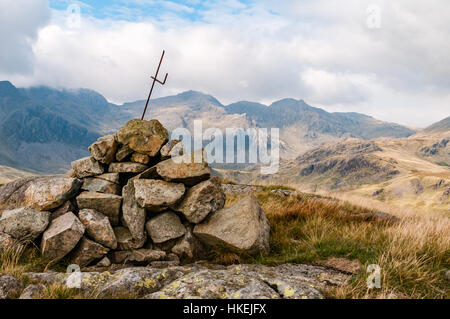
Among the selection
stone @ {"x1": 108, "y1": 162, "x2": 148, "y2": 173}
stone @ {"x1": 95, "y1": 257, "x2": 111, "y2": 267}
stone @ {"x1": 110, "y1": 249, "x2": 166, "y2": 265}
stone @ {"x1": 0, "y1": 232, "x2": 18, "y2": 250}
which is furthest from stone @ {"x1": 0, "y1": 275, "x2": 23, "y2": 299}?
stone @ {"x1": 108, "y1": 162, "x2": 148, "y2": 173}

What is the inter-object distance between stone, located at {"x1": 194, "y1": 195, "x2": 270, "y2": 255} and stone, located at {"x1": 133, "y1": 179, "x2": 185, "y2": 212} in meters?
1.35

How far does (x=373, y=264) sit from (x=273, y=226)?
4669 mm

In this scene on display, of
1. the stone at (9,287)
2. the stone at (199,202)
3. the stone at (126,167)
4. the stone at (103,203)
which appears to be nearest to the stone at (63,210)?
the stone at (103,203)

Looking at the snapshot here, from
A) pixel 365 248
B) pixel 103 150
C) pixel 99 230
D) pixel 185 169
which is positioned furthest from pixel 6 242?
pixel 365 248

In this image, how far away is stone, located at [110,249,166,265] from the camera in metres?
8.98

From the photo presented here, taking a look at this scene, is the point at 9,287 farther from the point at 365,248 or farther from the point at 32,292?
the point at 365,248

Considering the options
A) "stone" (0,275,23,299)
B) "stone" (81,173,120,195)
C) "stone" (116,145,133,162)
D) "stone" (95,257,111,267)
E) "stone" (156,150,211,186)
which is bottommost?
"stone" (95,257,111,267)

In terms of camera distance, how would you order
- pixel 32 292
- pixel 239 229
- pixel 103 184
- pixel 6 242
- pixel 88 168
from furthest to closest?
pixel 88 168, pixel 103 184, pixel 239 229, pixel 6 242, pixel 32 292

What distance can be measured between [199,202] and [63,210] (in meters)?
4.67

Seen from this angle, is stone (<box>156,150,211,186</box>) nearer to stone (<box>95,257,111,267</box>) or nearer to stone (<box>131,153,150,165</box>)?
stone (<box>131,153,150,165</box>)

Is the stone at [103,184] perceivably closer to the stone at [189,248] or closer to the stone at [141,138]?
the stone at [141,138]

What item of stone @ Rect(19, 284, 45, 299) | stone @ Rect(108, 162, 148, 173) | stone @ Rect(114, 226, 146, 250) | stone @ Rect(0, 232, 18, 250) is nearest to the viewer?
stone @ Rect(19, 284, 45, 299)

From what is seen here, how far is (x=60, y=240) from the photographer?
831cm

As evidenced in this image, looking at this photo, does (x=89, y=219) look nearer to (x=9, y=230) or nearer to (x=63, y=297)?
(x=9, y=230)
